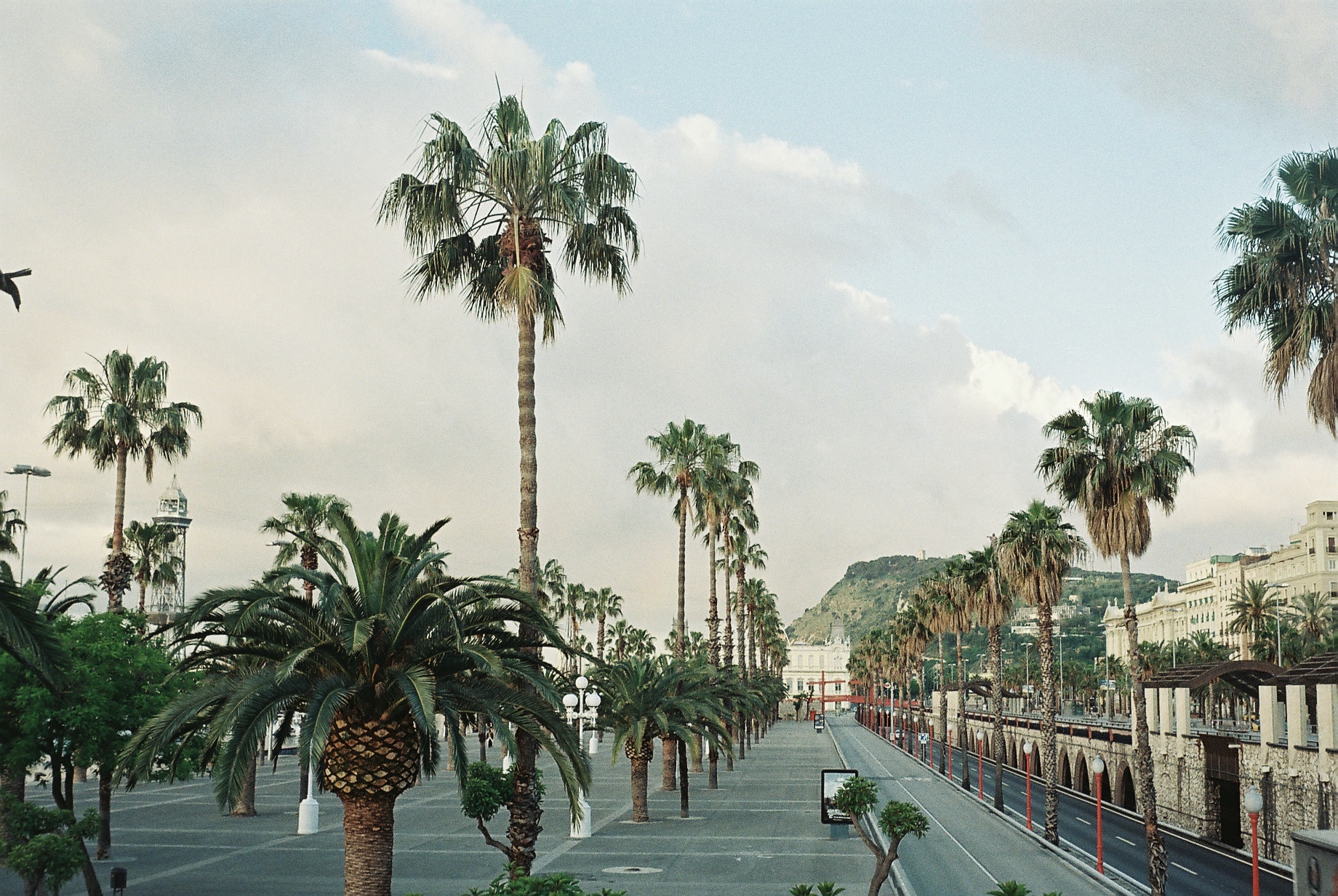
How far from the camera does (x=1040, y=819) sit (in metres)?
59.1

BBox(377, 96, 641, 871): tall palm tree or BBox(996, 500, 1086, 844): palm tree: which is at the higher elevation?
BBox(377, 96, 641, 871): tall palm tree

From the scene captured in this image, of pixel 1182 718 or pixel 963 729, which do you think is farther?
pixel 963 729

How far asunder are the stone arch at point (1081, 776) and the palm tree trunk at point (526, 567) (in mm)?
61386

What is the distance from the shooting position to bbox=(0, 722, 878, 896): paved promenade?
2969 cm

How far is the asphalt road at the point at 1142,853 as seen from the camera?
39.2m

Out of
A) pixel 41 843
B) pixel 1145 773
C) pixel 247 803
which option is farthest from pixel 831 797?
pixel 41 843

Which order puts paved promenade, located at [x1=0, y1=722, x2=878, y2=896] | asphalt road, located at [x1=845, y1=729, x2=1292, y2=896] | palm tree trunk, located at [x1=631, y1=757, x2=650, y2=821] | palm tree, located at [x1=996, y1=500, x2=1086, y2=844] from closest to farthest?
paved promenade, located at [x1=0, y1=722, x2=878, y2=896]
asphalt road, located at [x1=845, y1=729, x2=1292, y2=896]
palm tree trunk, located at [x1=631, y1=757, x2=650, y2=821]
palm tree, located at [x1=996, y1=500, x2=1086, y2=844]

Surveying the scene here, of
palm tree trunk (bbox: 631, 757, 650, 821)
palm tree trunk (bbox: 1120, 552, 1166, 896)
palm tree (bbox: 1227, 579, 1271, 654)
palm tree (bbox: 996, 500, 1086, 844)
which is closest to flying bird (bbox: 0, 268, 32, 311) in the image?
palm tree trunk (bbox: 1120, 552, 1166, 896)

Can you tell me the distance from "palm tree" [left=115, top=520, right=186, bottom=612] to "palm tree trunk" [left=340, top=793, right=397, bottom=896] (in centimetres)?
5663

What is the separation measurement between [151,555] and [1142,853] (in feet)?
200

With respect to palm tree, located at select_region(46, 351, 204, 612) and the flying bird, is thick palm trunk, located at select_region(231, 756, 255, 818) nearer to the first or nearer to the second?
palm tree, located at select_region(46, 351, 204, 612)

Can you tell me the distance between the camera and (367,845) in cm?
1853

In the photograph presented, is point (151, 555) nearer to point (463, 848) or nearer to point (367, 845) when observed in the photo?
point (463, 848)

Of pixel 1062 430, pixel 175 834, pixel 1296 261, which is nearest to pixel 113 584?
pixel 175 834
